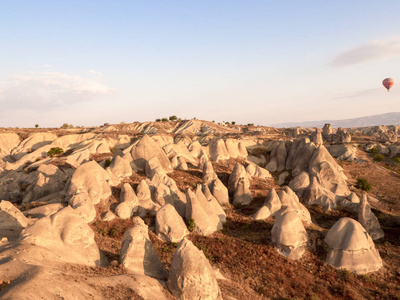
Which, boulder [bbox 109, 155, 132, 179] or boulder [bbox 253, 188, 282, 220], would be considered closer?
boulder [bbox 253, 188, 282, 220]

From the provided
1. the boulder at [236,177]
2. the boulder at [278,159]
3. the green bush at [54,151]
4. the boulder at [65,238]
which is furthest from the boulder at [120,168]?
the boulder at [278,159]

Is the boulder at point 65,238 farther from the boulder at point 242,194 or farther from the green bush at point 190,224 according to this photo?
the boulder at point 242,194

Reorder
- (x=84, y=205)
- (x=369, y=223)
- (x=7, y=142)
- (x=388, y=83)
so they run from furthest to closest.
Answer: (x=388, y=83), (x=7, y=142), (x=369, y=223), (x=84, y=205)

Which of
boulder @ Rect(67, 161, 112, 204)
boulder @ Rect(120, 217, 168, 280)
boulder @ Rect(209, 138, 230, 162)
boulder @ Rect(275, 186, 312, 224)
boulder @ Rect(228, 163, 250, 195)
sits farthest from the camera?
boulder @ Rect(209, 138, 230, 162)

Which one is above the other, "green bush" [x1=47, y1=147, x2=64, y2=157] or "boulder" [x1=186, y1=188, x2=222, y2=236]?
"green bush" [x1=47, y1=147, x2=64, y2=157]

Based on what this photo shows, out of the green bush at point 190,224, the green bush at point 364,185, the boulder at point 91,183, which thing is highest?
the boulder at point 91,183

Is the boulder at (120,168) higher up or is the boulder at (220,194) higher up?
the boulder at (120,168)

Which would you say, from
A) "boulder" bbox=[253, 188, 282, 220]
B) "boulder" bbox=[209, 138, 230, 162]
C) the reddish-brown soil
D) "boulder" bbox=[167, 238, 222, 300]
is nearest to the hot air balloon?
"boulder" bbox=[209, 138, 230, 162]

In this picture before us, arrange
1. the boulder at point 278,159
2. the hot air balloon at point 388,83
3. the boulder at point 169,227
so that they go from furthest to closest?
the hot air balloon at point 388,83, the boulder at point 278,159, the boulder at point 169,227

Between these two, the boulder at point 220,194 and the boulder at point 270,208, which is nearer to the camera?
the boulder at point 270,208

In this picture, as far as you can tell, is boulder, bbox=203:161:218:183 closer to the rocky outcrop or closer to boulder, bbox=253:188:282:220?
boulder, bbox=253:188:282:220

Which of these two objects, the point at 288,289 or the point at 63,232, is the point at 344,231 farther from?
the point at 63,232

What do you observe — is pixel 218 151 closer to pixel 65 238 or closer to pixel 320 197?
pixel 320 197

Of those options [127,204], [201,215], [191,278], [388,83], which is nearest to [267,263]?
[201,215]
